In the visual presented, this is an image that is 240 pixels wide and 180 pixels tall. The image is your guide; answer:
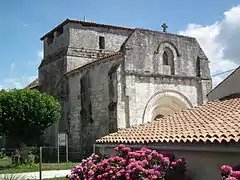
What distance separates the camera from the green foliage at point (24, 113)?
72.6ft

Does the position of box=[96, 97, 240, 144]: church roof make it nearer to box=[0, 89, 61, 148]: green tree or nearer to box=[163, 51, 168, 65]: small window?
box=[0, 89, 61, 148]: green tree

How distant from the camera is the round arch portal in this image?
22.5 metres

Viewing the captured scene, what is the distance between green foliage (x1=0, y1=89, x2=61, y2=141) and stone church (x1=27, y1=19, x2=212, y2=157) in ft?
9.70

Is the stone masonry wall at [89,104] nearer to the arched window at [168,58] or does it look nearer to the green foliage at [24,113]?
the green foliage at [24,113]

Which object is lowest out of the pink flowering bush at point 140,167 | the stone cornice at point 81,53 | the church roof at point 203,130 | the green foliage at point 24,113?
the pink flowering bush at point 140,167

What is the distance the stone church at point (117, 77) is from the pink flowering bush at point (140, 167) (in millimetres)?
12260

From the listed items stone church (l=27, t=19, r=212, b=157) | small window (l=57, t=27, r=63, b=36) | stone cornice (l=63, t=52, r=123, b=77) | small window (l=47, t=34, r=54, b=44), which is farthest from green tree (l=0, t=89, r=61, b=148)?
small window (l=47, t=34, r=54, b=44)

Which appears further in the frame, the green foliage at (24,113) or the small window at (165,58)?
the small window at (165,58)

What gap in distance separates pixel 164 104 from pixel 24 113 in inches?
379

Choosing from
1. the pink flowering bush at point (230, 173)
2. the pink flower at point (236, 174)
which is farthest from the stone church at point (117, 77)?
the pink flower at point (236, 174)

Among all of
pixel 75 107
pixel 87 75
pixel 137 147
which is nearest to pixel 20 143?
pixel 75 107

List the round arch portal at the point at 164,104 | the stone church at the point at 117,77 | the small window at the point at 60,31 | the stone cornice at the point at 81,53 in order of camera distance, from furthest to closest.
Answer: the small window at the point at 60,31
the stone cornice at the point at 81,53
the round arch portal at the point at 164,104
the stone church at the point at 117,77

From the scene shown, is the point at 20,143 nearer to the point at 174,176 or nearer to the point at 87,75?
the point at 87,75

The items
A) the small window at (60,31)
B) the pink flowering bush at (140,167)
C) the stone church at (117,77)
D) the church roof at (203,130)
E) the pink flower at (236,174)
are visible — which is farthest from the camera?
the small window at (60,31)
